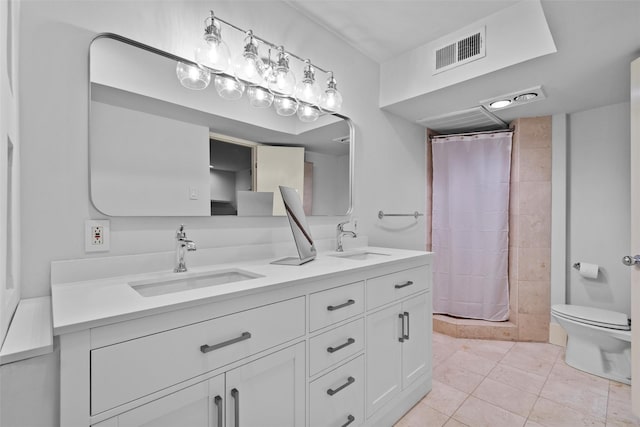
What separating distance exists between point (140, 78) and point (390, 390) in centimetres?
197

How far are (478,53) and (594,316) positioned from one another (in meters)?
2.07

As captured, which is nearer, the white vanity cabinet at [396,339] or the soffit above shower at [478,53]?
the white vanity cabinet at [396,339]

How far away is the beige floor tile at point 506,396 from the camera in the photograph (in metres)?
1.84

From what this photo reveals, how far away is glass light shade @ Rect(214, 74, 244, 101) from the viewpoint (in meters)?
1.59

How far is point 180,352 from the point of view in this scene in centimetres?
90

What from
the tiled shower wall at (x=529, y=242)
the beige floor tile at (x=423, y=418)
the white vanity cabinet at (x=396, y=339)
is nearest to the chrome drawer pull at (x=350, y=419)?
the white vanity cabinet at (x=396, y=339)

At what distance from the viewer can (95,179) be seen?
124cm

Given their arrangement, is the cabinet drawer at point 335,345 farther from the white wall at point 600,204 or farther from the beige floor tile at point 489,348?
the white wall at point 600,204

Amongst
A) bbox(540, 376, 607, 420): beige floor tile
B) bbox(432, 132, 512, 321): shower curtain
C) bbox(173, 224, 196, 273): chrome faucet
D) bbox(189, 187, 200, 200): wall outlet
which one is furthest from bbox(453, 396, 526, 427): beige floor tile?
bbox(189, 187, 200, 200): wall outlet

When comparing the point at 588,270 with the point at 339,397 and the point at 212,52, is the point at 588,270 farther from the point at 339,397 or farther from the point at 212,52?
the point at 212,52

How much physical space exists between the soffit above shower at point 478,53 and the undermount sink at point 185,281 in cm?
185

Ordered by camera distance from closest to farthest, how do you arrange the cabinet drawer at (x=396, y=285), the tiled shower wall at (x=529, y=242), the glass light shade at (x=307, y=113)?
the cabinet drawer at (x=396, y=285), the glass light shade at (x=307, y=113), the tiled shower wall at (x=529, y=242)

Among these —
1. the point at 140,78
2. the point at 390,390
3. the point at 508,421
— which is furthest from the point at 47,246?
the point at 508,421

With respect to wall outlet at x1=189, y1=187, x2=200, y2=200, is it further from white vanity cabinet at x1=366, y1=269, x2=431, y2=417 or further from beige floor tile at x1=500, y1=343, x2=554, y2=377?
beige floor tile at x1=500, y1=343, x2=554, y2=377
